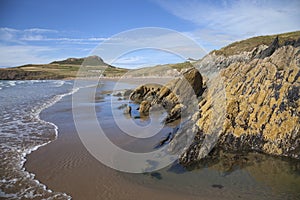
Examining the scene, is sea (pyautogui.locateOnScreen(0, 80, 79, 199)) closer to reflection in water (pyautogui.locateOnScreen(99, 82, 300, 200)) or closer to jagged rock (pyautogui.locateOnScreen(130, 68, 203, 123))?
reflection in water (pyautogui.locateOnScreen(99, 82, 300, 200))

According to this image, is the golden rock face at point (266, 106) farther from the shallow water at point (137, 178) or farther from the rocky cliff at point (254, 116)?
the shallow water at point (137, 178)

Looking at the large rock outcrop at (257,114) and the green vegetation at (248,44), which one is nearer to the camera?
the large rock outcrop at (257,114)

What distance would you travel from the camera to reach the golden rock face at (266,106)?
332 inches

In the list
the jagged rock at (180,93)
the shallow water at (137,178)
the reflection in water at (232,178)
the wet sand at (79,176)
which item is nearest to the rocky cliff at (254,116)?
the reflection in water at (232,178)

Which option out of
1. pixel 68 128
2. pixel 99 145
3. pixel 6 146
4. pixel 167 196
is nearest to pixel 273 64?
pixel 167 196

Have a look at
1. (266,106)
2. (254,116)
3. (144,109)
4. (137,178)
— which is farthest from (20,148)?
(266,106)

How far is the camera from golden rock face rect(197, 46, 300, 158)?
8.43 meters

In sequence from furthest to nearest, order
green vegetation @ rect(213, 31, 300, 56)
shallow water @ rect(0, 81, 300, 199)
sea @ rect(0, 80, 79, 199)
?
1. green vegetation @ rect(213, 31, 300, 56)
2. sea @ rect(0, 80, 79, 199)
3. shallow water @ rect(0, 81, 300, 199)

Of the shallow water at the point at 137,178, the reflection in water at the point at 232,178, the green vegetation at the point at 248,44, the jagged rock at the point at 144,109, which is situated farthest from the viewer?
the green vegetation at the point at 248,44

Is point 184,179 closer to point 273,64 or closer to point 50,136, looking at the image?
point 273,64

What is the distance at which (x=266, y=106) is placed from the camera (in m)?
9.22

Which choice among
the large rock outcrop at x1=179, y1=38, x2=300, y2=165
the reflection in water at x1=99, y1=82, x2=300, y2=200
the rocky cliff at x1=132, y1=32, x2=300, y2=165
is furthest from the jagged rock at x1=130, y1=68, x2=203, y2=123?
the reflection in water at x1=99, y1=82, x2=300, y2=200

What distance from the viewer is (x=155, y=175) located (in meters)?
7.47

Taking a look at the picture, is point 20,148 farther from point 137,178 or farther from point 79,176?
point 137,178
